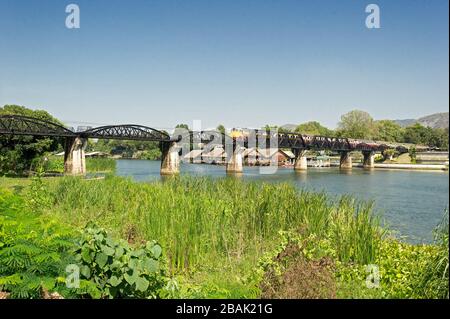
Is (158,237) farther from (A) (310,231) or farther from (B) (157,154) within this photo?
(B) (157,154)

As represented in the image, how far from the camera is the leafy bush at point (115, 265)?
545 centimetres

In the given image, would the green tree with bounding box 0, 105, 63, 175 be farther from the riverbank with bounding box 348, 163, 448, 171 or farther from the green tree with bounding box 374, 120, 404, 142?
the green tree with bounding box 374, 120, 404, 142

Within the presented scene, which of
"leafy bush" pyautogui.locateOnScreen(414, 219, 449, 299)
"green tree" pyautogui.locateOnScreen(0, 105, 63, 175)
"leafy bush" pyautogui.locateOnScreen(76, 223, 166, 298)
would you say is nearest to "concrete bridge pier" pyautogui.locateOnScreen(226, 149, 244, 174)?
"green tree" pyautogui.locateOnScreen(0, 105, 63, 175)

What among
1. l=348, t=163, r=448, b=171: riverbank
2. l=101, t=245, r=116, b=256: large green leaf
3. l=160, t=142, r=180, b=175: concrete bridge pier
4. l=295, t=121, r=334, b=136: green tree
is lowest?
l=348, t=163, r=448, b=171: riverbank

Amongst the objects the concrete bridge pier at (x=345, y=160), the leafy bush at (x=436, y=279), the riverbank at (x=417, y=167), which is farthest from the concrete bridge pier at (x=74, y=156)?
the concrete bridge pier at (x=345, y=160)

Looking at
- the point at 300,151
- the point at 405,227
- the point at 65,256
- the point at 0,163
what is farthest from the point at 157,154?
the point at 65,256

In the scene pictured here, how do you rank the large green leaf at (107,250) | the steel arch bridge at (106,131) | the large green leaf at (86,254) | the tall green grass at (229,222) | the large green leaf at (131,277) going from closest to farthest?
the large green leaf at (131,277), the large green leaf at (107,250), the large green leaf at (86,254), the tall green grass at (229,222), the steel arch bridge at (106,131)

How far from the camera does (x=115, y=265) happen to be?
551cm

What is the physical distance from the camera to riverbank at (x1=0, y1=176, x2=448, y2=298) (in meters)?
6.41

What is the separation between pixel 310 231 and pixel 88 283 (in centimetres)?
546

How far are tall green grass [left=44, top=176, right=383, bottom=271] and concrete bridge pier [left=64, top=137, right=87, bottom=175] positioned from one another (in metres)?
44.1

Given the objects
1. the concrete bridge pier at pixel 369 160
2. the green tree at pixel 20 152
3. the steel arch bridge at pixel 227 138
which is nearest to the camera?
the green tree at pixel 20 152

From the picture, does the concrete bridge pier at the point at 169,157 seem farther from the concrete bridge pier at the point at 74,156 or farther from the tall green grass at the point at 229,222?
the tall green grass at the point at 229,222

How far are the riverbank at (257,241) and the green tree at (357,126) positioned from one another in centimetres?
12007
